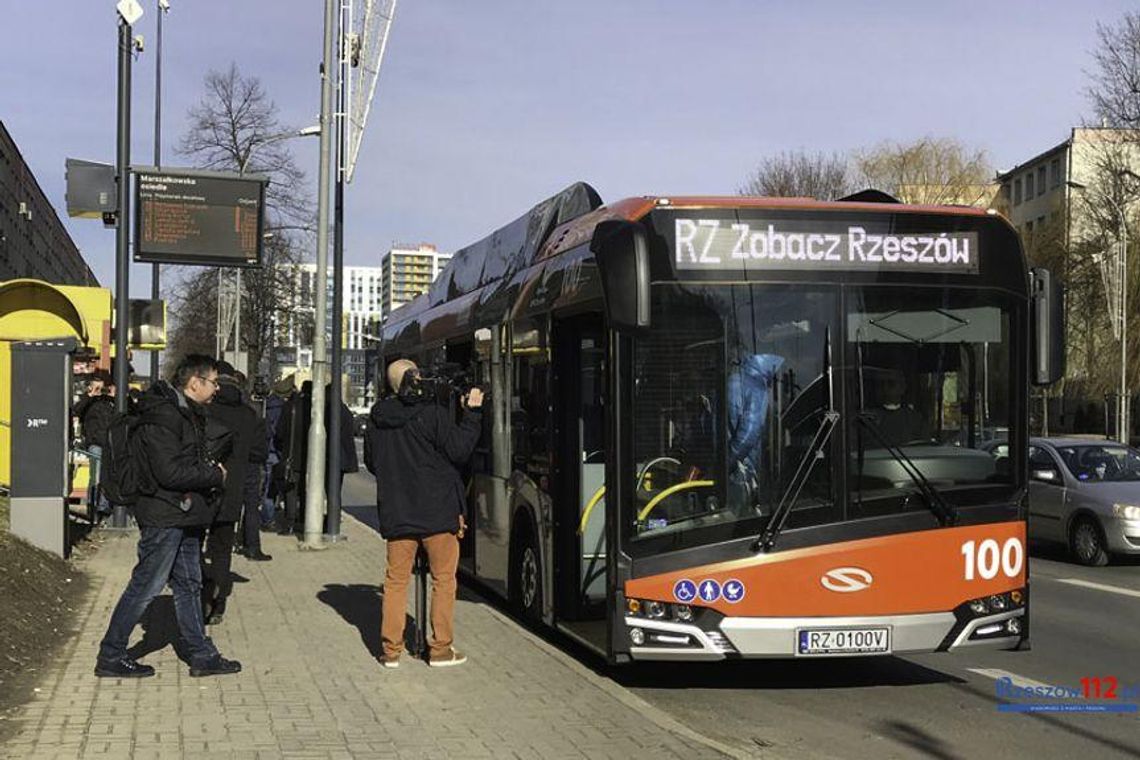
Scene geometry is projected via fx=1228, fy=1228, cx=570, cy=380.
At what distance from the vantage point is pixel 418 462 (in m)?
7.29

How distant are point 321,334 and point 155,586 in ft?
26.8

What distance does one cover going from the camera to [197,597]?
721cm

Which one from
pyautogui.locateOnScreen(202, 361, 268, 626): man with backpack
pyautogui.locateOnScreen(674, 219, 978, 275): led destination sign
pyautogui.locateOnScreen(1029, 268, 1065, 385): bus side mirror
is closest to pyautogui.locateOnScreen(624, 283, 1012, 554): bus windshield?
pyautogui.locateOnScreen(674, 219, 978, 275): led destination sign

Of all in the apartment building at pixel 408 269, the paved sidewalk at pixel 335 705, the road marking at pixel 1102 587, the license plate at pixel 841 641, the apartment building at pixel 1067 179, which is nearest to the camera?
the paved sidewalk at pixel 335 705

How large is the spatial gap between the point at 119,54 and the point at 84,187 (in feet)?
6.67

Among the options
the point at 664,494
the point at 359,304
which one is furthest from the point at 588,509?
the point at 359,304

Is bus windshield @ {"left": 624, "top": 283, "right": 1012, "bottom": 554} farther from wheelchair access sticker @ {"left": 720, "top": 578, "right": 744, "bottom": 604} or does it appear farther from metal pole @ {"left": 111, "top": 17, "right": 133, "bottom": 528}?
metal pole @ {"left": 111, "top": 17, "right": 133, "bottom": 528}

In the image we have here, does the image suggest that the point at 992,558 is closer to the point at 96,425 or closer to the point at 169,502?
the point at 169,502

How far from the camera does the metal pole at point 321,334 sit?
47.0 feet

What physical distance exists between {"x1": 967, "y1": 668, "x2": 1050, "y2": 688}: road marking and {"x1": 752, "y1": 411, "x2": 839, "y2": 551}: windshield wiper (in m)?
2.40

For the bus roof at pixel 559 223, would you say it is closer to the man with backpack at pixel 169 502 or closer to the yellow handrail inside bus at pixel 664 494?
the yellow handrail inside bus at pixel 664 494

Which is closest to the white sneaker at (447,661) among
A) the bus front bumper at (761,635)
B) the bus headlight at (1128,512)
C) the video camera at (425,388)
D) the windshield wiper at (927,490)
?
the bus front bumper at (761,635)

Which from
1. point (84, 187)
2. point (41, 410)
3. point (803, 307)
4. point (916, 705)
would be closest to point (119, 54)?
point (84, 187)

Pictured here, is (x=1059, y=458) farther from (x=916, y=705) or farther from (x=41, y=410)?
(x=41, y=410)
